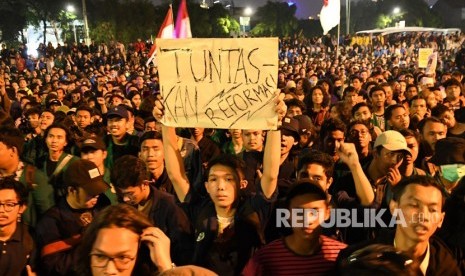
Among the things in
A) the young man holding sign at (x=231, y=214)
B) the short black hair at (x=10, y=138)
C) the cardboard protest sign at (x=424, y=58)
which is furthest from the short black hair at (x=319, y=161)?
the cardboard protest sign at (x=424, y=58)

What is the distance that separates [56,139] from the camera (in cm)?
559

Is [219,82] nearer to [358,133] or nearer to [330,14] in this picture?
[358,133]

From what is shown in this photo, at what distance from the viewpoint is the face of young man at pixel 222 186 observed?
11.9ft

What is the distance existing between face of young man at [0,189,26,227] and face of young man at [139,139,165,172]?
5.11ft

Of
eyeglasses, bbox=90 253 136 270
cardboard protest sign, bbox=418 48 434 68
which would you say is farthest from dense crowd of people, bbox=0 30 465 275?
cardboard protest sign, bbox=418 48 434 68

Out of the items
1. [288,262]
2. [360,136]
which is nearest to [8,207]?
[288,262]

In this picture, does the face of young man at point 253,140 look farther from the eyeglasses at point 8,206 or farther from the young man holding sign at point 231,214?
the eyeglasses at point 8,206

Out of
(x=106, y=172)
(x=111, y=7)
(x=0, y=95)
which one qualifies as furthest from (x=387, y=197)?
(x=111, y=7)

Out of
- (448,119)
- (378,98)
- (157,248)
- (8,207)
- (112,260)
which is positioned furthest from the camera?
(378,98)

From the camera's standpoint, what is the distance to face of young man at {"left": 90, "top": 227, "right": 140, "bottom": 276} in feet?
8.52

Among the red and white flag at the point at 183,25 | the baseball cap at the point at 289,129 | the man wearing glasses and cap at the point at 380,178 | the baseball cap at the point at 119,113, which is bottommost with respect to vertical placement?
the man wearing glasses and cap at the point at 380,178

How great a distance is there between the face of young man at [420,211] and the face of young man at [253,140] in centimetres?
241

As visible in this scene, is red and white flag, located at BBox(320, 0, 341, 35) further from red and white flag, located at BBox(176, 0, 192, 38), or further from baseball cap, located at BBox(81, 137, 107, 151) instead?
baseball cap, located at BBox(81, 137, 107, 151)

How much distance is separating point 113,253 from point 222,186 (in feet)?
3.86
